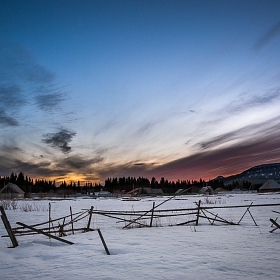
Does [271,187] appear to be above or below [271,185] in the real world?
below

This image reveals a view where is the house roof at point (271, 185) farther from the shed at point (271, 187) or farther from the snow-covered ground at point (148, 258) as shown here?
the snow-covered ground at point (148, 258)

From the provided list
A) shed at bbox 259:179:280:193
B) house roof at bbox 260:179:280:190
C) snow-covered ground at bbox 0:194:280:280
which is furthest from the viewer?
house roof at bbox 260:179:280:190

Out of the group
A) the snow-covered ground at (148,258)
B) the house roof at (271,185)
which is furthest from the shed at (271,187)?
the snow-covered ground at (148,258)

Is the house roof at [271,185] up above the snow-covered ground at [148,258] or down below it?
below

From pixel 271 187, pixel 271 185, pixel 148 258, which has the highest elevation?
pixel 148 258

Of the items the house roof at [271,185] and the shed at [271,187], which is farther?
the house roof at [271,185]

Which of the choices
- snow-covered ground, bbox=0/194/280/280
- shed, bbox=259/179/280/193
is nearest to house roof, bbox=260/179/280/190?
shed, bbox=259/179/280/193

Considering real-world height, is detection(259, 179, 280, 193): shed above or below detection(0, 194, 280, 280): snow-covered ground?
below

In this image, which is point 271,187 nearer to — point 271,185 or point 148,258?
point 271,185

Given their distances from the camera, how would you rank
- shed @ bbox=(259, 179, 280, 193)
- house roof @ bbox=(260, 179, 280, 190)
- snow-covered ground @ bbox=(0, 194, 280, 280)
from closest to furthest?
snow-covered ground @ bbox=(0, 194, 280, 280)
shed @ bbox=(259, 179, 280, 193)
house roof @ bbox=(260, 179, 280, 190)

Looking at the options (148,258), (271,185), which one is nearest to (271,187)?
(271,185)

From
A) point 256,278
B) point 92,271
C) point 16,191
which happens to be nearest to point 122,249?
point 92,271

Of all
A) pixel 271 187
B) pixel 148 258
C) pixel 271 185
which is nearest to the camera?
pixel 148 258

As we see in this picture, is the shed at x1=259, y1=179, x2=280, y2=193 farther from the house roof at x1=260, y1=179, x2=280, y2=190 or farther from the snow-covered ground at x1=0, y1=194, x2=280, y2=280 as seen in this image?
the snow-covered ground at x1=0, y1=194, x2=280, y2=280
